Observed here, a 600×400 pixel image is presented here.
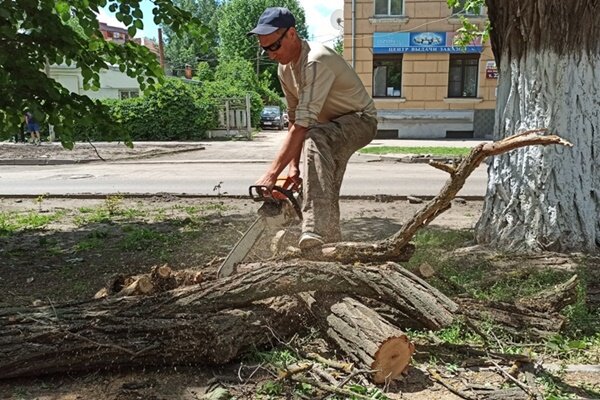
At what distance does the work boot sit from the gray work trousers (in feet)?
0.11

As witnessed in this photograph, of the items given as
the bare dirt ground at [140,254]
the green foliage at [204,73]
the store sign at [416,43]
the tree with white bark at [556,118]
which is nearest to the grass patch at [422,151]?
the store sign at [416,43]

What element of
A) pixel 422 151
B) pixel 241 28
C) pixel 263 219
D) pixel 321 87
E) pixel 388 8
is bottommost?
pixel 422 151

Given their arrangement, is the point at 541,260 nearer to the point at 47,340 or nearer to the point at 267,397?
the point at 267,397

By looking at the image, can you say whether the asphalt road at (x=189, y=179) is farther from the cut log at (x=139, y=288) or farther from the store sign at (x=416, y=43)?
the store sign at (x=416, y=43)

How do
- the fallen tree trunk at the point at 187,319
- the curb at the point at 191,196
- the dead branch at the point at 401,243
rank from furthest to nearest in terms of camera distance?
1. the curb at the point at 191,196
2. the dead branch at the point at 401,243
3. the fallen tree trunk at the point at 187,319

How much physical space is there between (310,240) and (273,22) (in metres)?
1.49

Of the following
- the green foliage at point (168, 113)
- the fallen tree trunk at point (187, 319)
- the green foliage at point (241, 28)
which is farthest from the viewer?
the green foliage at point (241, 28)

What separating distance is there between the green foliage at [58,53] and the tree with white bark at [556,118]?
381cm

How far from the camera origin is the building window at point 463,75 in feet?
74.8

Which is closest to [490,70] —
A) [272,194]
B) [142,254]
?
[142,254]

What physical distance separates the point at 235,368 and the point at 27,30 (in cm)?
442

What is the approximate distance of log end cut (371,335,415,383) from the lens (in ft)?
9.02

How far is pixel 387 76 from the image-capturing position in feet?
75.8

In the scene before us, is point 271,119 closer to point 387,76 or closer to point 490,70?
point 387,76
